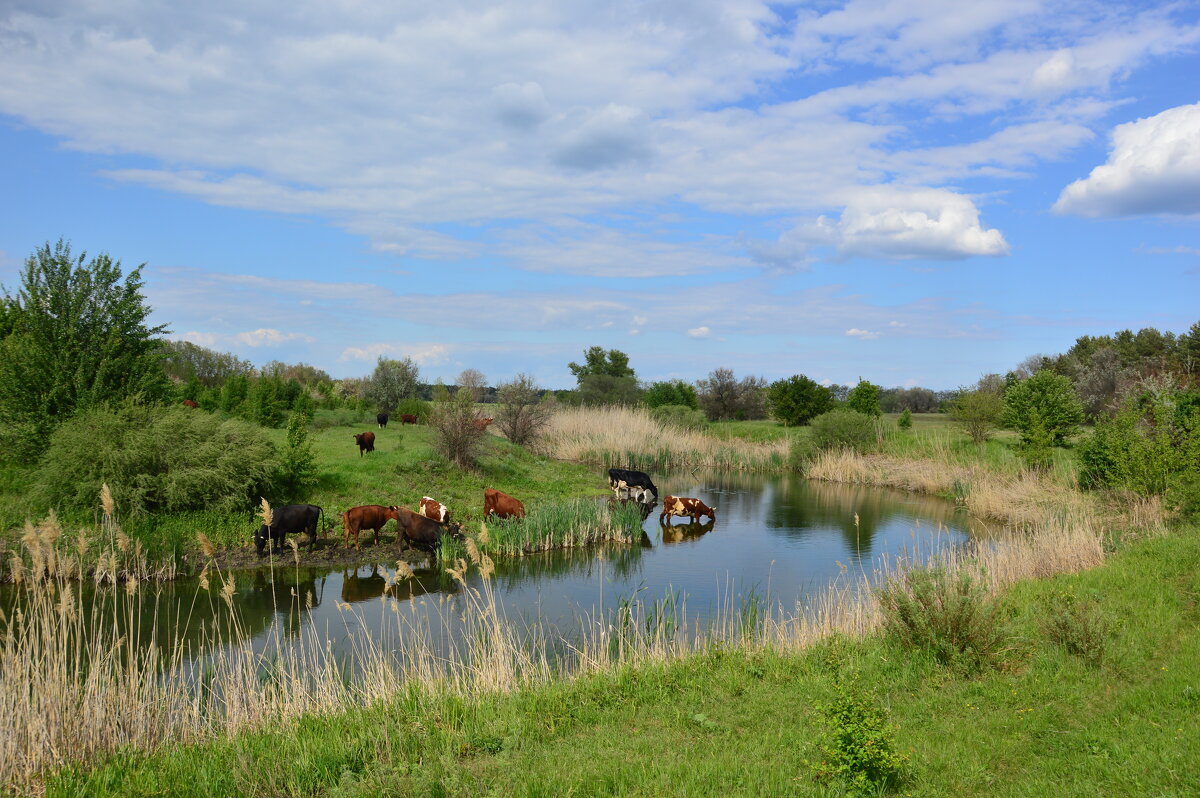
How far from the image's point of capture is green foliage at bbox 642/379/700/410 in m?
48.2

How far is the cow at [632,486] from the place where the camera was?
22.4 meters

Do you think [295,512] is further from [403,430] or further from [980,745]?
[403,430]

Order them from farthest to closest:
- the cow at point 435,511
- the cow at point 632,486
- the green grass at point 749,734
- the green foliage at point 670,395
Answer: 1. the green foliage at point 670,395
2. the cow at point 632,486
3. the cow at point 435,511
4. the green grass at point 749,734

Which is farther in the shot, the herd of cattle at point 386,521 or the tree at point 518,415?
the tree at point 518,415

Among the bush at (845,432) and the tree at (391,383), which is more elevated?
the tree at (391,383)

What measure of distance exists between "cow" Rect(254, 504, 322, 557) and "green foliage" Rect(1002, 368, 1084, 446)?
73.9 feet

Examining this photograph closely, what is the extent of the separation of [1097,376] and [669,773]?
47691 mm

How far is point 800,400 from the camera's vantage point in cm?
4375

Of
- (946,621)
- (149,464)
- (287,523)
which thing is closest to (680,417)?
(287,523)

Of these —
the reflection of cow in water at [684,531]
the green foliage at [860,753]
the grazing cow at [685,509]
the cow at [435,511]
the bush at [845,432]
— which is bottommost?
the reflection of cow in water at [684,531]

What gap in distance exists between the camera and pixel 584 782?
15.3 ft

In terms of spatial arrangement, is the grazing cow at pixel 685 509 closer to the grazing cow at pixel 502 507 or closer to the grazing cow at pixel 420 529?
the grazing cow at pixel 502 507

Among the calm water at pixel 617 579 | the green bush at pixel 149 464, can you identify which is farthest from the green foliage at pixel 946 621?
the green bush at pixel 149 464

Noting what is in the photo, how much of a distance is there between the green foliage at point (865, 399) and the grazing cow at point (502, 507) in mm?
26485
